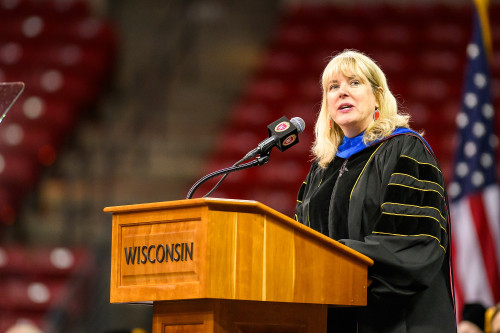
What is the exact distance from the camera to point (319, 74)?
8797 millimetres

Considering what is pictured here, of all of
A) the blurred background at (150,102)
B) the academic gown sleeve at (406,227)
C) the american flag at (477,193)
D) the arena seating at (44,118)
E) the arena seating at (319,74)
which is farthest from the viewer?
the arena seating at (319,74)

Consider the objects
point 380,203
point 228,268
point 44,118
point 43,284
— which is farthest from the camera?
point 44,118

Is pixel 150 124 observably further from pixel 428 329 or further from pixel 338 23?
pixel 428 329

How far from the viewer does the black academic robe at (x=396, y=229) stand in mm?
2443

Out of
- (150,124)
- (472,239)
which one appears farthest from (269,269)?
(150,124)

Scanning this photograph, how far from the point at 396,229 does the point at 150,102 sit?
6374 mm

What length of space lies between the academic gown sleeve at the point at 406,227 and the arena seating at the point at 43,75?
201 inches

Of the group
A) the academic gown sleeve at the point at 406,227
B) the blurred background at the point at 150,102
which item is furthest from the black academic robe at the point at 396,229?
the blurred background at the point at 150,102

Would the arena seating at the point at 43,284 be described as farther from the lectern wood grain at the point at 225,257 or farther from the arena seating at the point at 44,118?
the lectern wood grain at the point at 225,257

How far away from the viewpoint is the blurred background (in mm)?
6742

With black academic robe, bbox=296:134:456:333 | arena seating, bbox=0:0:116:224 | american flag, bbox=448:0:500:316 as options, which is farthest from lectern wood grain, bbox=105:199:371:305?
arena seating, bbox=0:0:116:224

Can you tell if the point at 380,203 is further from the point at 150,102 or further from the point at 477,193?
the point at 150,102

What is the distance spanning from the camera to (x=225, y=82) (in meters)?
9.60

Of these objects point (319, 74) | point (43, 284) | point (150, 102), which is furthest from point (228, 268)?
point (319, 74)
